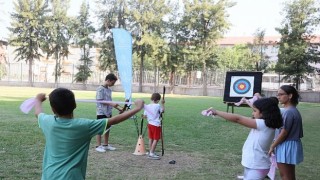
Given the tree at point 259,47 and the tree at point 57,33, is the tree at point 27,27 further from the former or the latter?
the tree at point 259,47

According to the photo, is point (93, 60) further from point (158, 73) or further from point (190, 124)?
point (190, 124)

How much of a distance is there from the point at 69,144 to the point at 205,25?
127 ft

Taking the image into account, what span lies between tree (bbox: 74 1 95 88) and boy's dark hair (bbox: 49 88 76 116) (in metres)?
41.4

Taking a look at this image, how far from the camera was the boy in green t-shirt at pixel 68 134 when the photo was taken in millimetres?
2301

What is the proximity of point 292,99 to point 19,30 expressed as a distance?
4482cm

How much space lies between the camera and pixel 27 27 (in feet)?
144

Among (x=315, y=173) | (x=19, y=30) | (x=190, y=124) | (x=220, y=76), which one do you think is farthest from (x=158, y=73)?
(x=315, y=173)

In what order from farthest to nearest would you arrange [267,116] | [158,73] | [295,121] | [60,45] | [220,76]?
1. [60,45]
2. [158,73]
3. [220,76]
4. [295,121]
5. [267,116]

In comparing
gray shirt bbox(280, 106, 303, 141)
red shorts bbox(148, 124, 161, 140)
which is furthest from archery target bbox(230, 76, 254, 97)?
gray shirt bbox(280, 106, 303, 141)

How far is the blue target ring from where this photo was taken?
45.4 feet

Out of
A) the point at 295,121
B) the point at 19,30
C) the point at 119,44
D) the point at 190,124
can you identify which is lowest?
the point at 190,124

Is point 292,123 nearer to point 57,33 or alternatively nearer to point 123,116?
point 123,116

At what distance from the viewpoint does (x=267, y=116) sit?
302 centimetres

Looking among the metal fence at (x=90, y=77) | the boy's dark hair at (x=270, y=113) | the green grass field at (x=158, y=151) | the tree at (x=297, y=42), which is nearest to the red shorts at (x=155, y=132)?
the green grass field at (x=158, y=151)
